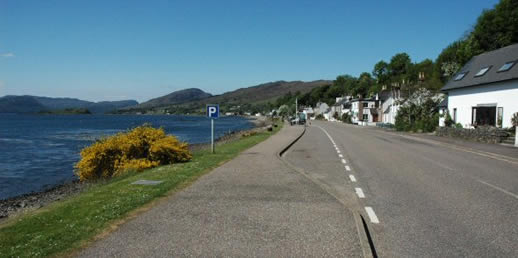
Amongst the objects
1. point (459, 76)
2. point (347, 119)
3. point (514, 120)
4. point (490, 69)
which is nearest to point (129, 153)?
point (514, 120)

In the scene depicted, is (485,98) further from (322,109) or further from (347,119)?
(322,109)

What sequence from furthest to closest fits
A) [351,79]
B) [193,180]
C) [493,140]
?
[351,79] → [493,140] → [193,180]

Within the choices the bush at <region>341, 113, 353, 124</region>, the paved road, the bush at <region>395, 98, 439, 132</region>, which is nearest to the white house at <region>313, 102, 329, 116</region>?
the bush at <region>341, 113, 353, 124</region>

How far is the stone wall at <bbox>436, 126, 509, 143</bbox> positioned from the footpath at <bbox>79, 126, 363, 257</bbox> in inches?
850

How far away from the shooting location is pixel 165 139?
1744 cm

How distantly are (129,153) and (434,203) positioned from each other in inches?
530

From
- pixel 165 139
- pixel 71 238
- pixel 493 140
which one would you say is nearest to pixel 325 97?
pixel 493 140

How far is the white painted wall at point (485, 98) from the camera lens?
28.5 m

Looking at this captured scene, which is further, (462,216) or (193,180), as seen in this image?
(193,180)

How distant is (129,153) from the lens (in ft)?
58.1

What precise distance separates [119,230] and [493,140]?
87.5 ft

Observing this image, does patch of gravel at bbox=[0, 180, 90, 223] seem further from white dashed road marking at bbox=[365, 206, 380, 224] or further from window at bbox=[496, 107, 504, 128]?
window at bbox=[496, 107, 504, 128]

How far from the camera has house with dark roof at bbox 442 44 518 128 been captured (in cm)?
2898

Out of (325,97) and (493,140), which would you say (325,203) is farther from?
(325,97)
